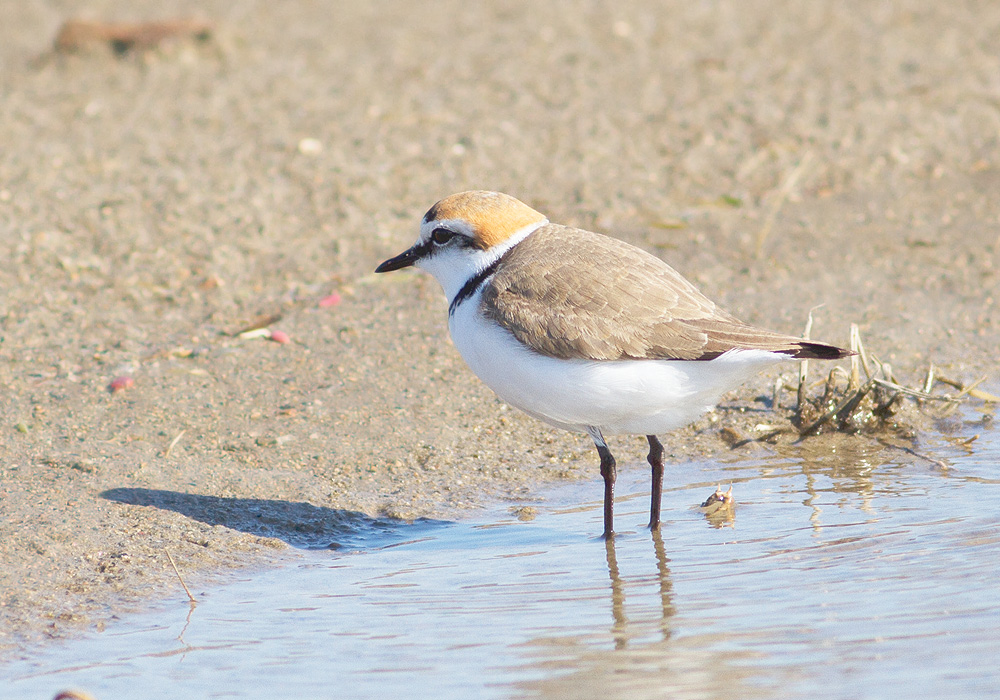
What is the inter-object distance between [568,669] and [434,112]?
6.94m

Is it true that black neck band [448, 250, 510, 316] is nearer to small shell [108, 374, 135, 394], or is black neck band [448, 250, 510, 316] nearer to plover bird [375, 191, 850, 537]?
plover bird [375, 191, 850, 537]

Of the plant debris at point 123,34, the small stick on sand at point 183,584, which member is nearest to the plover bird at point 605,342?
the small stick on sand at point 183,584

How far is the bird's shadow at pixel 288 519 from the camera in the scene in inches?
220

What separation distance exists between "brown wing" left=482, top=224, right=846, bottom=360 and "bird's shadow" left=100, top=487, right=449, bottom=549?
112cm

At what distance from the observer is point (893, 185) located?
30.1 ft

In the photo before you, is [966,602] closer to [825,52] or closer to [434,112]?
[434,112]

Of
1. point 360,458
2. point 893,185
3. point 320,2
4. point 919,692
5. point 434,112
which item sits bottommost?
point 919,692

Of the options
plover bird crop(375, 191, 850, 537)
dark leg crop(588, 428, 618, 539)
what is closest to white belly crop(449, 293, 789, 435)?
plover bird crop(375, 191, 850, 537)

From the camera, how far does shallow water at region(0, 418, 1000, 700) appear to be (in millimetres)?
4074

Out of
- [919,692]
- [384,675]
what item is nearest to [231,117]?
[384,675]

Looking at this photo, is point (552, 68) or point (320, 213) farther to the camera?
point (552, 68)

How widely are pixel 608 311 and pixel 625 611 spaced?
1.25m

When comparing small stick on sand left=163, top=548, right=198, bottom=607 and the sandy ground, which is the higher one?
the sandy ground

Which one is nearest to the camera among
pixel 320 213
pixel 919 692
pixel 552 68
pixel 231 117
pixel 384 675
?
pixel 919 692
